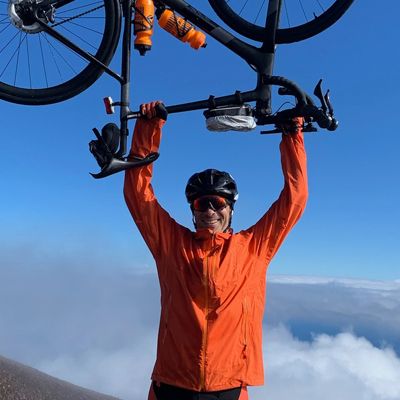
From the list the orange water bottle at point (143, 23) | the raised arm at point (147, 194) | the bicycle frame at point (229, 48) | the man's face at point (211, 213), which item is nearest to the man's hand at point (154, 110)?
the raised arm at point (147, 194)

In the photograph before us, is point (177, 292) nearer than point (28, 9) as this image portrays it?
Yes

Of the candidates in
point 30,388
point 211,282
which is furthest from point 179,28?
point 30,388

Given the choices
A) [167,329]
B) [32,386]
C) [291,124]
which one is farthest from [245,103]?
[32,386]

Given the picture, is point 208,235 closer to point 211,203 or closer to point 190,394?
point 211,203

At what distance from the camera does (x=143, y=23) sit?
4.77m

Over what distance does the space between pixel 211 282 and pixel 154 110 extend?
1.55 meters

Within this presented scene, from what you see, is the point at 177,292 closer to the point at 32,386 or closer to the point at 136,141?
the point at 136,141

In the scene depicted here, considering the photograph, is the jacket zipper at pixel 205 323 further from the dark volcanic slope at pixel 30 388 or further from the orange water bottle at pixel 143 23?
the dark volcanic slope at pixel 30 388

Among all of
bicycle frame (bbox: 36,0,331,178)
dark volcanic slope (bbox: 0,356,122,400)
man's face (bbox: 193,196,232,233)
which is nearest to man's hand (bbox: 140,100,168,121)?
bicycle frame (bbox: 36,0,331,178)

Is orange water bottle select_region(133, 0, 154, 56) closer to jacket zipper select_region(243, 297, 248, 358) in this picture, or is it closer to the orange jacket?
the orange jacket

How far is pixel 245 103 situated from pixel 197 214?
1.26 metres

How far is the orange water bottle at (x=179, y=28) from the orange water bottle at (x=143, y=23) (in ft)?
0.56

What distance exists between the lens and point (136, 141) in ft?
13.8

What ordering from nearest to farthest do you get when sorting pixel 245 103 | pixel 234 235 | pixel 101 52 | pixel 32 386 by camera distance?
pixel 234 235
pixel 245 103
pixel 101 52
pixel 32 386
